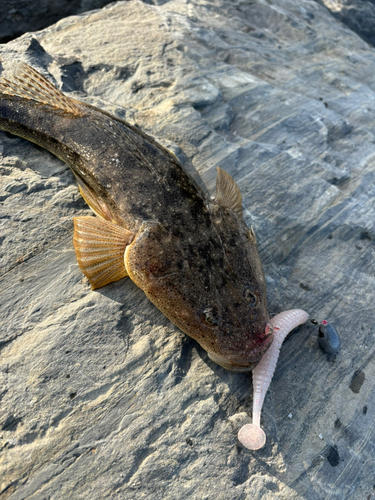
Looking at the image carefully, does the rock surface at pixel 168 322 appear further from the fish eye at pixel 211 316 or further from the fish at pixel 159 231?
the fish eye at pixel 211 316

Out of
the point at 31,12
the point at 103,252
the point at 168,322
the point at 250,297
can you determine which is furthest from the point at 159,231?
the point at 31,12

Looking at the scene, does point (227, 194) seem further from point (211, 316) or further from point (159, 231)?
point (211, 316)

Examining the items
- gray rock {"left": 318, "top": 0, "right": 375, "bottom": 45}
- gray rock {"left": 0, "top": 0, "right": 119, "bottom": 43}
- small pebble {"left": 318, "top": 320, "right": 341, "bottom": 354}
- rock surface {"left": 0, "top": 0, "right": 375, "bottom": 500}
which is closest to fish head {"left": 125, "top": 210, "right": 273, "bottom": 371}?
rock surface {"left": 0, "top": 0, "right": 375, "bottom": 500}

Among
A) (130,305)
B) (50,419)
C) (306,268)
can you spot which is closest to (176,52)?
(306,268)

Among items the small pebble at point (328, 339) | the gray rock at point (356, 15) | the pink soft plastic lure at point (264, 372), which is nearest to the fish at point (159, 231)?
the pink soft plastic lure at point (264, 372)

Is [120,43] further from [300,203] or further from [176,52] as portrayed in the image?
[300,203]

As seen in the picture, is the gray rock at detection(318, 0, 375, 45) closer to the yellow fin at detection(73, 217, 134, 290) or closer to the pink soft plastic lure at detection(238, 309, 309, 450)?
the pink soft plastic lure at detection(238, 309, 309, 450)

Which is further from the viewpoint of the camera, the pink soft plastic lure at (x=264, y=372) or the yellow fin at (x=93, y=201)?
the yellow fin at (x=93, y=201)
